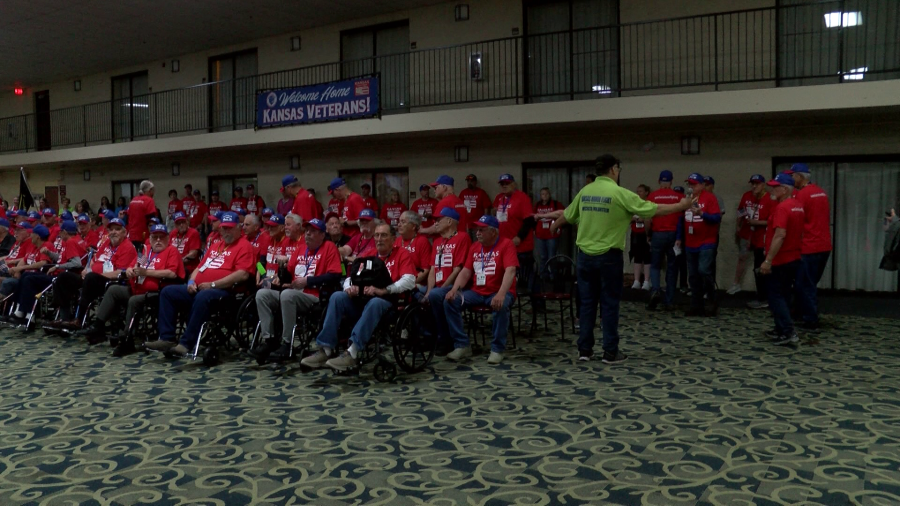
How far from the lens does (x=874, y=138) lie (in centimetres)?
988

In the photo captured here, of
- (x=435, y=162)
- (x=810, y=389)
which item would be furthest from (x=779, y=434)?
(x=435, y=162)

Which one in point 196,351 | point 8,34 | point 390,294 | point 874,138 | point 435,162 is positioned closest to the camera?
point 390,294

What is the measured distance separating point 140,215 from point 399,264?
633cm

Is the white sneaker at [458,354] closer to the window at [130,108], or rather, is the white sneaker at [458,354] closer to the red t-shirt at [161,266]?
the red t-shirt at [161,266]

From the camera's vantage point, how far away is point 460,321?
6.11m

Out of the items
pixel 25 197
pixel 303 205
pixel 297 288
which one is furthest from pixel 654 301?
pixel 25 197

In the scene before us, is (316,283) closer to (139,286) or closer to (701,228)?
(139,286)

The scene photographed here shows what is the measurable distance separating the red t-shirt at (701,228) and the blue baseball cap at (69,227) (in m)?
7.87

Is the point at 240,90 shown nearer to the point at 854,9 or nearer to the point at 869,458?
the point at 854,9

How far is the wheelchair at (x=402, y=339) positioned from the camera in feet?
17.6

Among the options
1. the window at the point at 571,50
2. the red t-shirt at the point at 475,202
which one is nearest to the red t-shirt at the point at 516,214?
the red t-shirt at the point at 475,202

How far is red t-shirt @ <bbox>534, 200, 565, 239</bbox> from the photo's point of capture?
10.4 m

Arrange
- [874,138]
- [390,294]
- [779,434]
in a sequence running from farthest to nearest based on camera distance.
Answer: [874,138] → [390,294] → [779,434]

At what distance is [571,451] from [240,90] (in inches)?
581
